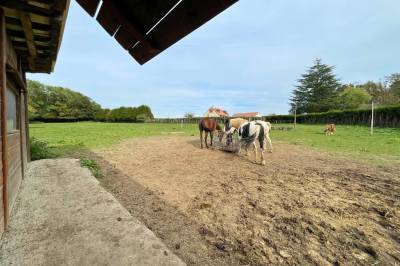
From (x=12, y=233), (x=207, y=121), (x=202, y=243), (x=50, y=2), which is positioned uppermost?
(x=50, y=2)

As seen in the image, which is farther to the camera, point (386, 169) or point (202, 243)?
point (386, 169)

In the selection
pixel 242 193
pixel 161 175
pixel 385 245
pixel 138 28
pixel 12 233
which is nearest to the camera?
pixel 138 28

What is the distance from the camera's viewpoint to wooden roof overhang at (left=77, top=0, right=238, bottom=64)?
4.08 feet

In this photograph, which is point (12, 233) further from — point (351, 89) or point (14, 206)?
point (351, 89)

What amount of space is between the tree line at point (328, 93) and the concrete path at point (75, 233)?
183 feet

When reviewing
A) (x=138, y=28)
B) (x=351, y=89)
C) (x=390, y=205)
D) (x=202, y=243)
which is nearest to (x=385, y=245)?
(x=390, y=205)

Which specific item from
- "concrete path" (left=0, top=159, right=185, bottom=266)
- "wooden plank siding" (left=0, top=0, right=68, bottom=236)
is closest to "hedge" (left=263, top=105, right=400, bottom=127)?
"concrete path" (left=0, top=159, right=185, bottom=266)

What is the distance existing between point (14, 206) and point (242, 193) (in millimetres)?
4221

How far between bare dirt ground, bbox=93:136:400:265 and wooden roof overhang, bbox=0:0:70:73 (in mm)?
3008

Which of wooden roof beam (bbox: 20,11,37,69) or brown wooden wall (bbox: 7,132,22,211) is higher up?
wooden roof beam (bbox: 20,11,37,69)

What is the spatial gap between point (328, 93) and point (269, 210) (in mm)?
57509

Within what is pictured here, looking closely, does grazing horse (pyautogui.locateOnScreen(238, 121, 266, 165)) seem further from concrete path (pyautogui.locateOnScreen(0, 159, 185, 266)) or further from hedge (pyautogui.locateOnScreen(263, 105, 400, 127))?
hedge (pyautogui.locateOnScreen(263, 105, 400, 127))

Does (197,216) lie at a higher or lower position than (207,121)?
lower

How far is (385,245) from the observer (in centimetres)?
308
